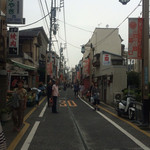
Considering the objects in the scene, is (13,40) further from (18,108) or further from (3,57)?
(18,108)

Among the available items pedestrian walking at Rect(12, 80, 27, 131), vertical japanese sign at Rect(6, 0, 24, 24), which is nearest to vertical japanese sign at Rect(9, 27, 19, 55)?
vertical japanese sign at Rect(6, 0, 24, 24)

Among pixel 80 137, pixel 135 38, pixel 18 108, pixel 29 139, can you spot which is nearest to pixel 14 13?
pixel 18 108

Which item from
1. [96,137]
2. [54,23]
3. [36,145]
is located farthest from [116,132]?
[54,23]

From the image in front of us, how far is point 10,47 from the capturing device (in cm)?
1574

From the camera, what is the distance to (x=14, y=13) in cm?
1219

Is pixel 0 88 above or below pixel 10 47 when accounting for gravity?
below

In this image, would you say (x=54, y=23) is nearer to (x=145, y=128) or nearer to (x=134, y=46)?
(x=134, y=46)

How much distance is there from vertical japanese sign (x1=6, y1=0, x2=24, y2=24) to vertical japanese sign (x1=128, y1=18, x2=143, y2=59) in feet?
19.4

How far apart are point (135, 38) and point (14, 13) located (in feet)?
21.7

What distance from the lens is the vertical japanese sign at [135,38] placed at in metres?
10.1

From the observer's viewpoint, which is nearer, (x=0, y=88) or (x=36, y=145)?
(x=36, y=145)

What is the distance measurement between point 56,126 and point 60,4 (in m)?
18.0

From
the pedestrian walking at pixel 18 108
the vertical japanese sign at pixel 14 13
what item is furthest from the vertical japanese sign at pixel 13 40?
the pedestrian walking at pixel 18 108

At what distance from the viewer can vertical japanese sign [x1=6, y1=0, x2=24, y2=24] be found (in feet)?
39.5
